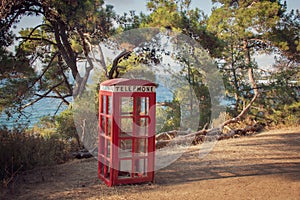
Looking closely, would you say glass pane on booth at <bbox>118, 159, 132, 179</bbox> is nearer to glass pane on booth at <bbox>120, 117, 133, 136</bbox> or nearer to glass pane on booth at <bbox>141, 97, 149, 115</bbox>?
glass pane on booth at <bbox>120, 117, 133, 136</bbox>

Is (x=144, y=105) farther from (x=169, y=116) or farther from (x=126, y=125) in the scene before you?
(x=169, y=116)

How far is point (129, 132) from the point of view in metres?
5.12

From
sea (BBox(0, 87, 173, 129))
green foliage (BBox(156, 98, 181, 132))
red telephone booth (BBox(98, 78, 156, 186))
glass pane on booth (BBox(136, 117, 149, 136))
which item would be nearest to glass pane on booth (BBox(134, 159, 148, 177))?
red telephone booth (BBox(98, 78, 156, 186))

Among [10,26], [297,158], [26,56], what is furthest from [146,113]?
[26,56]

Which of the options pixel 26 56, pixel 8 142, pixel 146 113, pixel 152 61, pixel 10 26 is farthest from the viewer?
pixel 26 56

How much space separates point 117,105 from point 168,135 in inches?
231

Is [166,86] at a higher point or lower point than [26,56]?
lower

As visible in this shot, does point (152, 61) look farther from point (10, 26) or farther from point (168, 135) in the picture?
point (10, 26)

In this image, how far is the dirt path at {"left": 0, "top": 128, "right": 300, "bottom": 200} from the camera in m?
4.58

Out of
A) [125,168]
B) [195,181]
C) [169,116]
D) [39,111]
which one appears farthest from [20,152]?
[39,111]

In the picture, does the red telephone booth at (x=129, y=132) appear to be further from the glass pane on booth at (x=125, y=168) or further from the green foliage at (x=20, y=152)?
the green foliage at (x=20, y=152)

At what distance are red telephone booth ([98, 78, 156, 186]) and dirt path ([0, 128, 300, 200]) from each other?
0.91 ft

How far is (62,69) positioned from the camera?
1316 cm

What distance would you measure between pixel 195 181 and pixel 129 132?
1.40 metres
